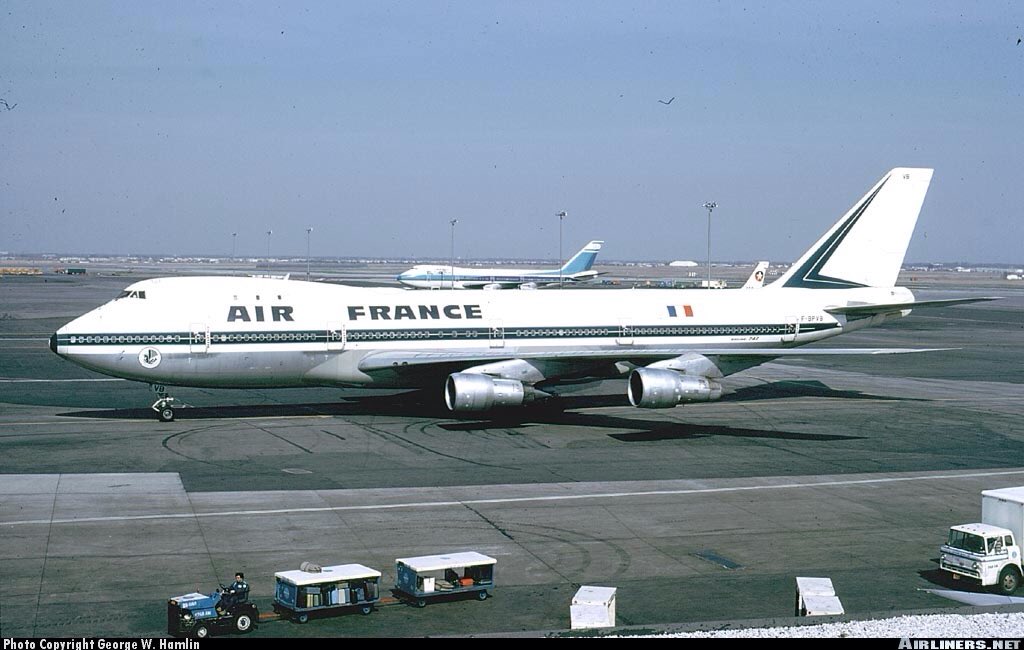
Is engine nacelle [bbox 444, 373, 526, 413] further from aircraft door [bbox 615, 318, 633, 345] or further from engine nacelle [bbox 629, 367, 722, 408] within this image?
aircraft door [bbox 615, 318, 633, 345]

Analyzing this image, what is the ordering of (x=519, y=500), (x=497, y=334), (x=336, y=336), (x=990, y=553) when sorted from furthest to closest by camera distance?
(x=497, y=334) → (x=336, y=336) → (x=519, y=500) → (x=990, y=553)

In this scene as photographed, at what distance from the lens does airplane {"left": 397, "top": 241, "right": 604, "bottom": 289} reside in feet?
502

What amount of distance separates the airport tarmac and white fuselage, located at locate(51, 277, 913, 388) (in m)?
2.13

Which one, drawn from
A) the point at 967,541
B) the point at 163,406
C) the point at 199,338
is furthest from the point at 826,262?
the point at 163,406

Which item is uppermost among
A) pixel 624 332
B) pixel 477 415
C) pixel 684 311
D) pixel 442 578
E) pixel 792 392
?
pixel 684 311

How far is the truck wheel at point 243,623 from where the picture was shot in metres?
16.7

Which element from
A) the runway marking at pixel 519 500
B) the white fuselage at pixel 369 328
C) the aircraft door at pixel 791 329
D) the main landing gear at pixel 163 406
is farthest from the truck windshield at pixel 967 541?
the main landing gear at pixel 163 406

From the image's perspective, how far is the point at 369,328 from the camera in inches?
1559

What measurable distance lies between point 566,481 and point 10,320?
75.3m

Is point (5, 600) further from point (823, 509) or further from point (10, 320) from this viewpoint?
point (10, 320)

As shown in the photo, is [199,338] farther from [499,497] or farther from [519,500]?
[519,500]

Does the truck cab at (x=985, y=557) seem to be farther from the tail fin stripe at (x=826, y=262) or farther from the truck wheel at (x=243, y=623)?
the tail fin stripe at (x=826, y=262)

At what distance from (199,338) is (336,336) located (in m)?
4.92

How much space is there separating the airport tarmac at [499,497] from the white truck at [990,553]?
0.70 meters
